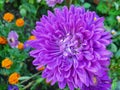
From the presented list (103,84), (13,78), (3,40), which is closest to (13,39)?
(3,40)

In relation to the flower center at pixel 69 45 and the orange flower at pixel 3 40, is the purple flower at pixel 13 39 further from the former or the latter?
the flower center at pixel 69 45

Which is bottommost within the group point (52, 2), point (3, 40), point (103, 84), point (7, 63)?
point (103, 84)

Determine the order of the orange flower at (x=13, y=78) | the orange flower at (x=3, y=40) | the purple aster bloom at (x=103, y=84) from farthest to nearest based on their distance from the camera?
the orange flower at (x=3, y=40) < the orange flower at (x=13, y=78) < the purple aster bloom at (x=103, y=84)

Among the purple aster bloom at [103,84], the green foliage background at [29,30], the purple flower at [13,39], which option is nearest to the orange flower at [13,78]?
the green foliage background at [29,30]

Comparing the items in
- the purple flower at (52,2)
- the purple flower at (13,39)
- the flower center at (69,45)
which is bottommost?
the flower center at (69,45)

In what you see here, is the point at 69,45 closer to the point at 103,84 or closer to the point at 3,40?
the point at 103,84

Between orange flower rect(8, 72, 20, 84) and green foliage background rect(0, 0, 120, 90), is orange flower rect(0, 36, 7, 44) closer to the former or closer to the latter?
green foliage background rect(0, 0, 120, 90)

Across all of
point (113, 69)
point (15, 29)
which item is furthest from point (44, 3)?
point (113, 69)

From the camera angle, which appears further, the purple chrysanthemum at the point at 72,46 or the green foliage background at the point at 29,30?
the green foliage background at the point at 29,30
